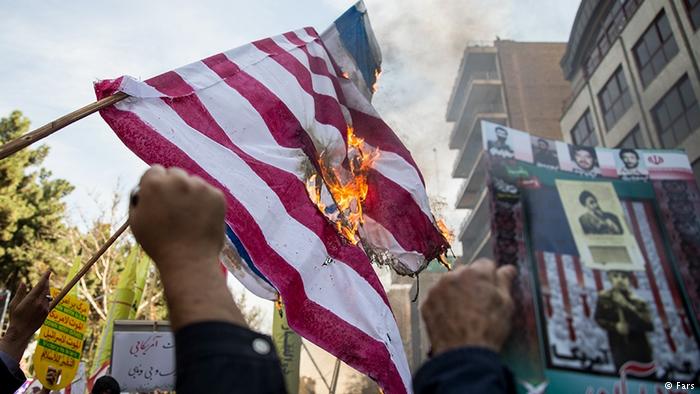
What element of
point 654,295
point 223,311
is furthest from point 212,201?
point 654,295

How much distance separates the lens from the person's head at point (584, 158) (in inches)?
71.2

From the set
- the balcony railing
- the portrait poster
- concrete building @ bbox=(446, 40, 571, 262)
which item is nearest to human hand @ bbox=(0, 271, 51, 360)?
the portrait poster

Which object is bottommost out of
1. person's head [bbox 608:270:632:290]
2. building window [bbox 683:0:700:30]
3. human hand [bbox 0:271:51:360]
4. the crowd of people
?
the crowd of people

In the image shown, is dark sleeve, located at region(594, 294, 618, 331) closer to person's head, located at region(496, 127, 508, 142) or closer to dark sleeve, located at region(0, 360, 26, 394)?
person's head, located at region(496, 127, 508, 142)

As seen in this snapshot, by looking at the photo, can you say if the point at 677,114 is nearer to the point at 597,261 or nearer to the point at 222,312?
the point at 597,261

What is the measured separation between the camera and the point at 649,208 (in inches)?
68.9

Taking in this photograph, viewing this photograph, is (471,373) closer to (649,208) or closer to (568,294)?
(568,294)

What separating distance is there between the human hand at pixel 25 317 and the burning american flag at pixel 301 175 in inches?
32.8

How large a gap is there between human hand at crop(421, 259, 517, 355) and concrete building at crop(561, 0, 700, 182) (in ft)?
53.6

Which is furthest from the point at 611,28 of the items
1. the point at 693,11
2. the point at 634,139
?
the point at 693,11

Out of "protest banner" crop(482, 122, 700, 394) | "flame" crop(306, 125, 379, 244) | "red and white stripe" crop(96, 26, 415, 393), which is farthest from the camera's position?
"flame" crop(306, 125, 379, 244)

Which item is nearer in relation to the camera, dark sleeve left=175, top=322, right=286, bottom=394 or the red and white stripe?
dark sleeve left=175, top=322, right=286, bottom=394

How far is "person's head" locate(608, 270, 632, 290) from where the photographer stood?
155 cm

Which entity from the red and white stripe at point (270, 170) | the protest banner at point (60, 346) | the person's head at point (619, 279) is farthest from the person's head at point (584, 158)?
the protest banner at point (60, 346)
